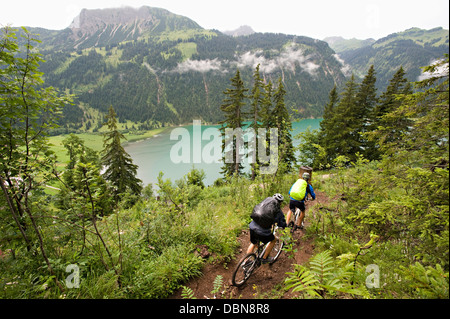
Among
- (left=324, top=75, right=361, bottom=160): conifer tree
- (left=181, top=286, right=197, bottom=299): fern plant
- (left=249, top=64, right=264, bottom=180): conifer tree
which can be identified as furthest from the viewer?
(left=324, top=75, right=361, bottom=160): conifer tree

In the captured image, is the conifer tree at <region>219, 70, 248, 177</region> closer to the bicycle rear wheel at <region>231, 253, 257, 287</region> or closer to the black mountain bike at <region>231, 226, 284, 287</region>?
the black mountain bike at <region>231, 226, 284, 287</region>

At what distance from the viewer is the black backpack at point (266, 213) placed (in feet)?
14.6

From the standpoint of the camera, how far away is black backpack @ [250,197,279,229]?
446cm

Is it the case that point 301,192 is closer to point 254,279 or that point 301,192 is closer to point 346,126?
point 254,279

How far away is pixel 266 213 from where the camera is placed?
4.45 m

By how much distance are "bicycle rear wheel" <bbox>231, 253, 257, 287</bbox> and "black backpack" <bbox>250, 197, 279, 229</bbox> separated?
0.87 metres

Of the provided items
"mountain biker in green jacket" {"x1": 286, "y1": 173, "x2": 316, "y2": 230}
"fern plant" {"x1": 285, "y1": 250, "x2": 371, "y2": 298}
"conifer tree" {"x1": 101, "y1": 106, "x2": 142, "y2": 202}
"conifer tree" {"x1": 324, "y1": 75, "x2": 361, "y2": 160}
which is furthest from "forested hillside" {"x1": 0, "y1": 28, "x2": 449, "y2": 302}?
"conifer tree" {"x1": 324, "y1": 75, "x2": 361, "y2": 160}

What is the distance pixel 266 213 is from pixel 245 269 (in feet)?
4.86

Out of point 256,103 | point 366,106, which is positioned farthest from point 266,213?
point 366,106

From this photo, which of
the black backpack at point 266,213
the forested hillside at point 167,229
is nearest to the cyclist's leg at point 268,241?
the black backpack at point 266,213

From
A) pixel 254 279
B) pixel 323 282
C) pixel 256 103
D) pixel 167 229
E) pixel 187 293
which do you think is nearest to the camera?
pixel 323 282

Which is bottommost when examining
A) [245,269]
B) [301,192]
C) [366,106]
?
[245,269]
